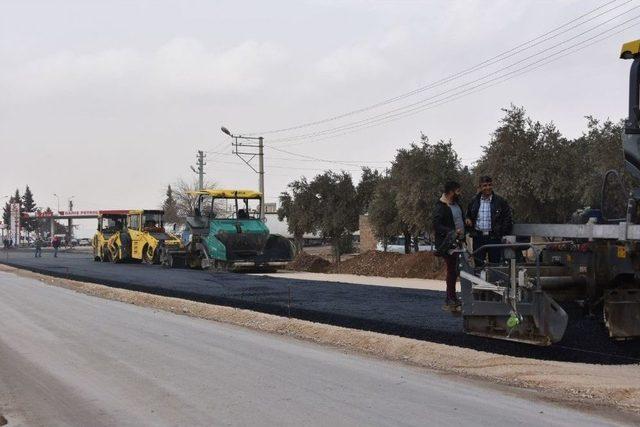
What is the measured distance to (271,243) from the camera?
87.1 feet

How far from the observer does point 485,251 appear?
29.1ft

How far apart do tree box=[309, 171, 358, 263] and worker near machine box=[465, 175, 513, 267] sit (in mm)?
34081

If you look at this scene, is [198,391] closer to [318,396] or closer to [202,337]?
[318,396]

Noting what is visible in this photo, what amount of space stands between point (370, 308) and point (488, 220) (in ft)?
13.2

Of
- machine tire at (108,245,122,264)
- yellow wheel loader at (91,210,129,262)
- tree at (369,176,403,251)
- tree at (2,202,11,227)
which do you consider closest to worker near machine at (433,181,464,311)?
tree at (369,176,403,251)

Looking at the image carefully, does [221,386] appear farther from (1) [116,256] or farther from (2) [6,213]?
(2) [6,213]

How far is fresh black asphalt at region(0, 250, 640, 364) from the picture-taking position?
812 centimetres

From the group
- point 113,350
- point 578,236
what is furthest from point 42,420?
point 578,236

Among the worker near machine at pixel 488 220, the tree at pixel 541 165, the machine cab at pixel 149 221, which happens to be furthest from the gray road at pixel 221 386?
the machine cab at pixel 149 221

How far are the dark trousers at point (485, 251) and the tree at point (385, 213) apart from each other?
26.6 m

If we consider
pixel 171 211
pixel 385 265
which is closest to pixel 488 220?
pixel 385 265

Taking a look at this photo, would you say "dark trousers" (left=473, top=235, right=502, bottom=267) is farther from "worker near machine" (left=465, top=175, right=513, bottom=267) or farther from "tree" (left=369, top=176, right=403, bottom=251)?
"tree" (left=369, top=176, right=403, bottom=251)

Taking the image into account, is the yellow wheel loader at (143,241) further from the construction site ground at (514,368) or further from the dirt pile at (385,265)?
the construction site ground at (514,368)

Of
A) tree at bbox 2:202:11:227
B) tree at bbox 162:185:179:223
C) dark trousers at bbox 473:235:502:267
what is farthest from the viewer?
tree at bbox 2:202:11:227
